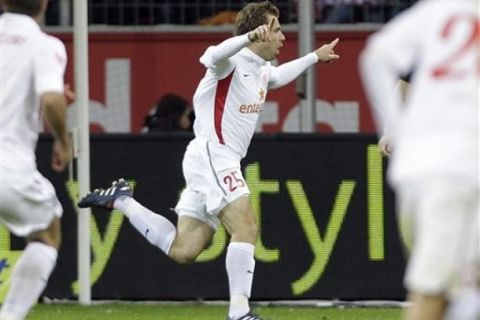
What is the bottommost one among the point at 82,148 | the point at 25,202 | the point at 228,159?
the point at 82,148

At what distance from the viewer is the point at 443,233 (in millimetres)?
5969

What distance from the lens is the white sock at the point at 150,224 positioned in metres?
10.5

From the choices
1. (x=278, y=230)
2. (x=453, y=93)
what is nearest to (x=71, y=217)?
(x=278, y=230)

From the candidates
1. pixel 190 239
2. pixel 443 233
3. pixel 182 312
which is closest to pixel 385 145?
pixel 190 239

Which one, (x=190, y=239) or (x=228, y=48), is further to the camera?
(x=190, y=239)

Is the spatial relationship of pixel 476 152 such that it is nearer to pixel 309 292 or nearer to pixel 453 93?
pixel 453 93

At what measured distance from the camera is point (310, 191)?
11945 mm

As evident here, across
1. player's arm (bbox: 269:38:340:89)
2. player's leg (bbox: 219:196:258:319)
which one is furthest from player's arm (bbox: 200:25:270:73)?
player's leg (bbox: 219:196:258:319)

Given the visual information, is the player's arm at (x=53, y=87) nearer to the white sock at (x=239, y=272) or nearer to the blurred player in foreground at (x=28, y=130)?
the blurred player in foreground at (x=28, y=130)

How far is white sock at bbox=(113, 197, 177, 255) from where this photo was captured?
10.5m

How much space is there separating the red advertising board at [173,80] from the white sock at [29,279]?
7.59 metres

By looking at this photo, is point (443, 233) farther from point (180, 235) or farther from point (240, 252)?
point (180, 235)

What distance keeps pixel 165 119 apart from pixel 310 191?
9.65 ft

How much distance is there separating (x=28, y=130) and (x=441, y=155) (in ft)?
8.01
